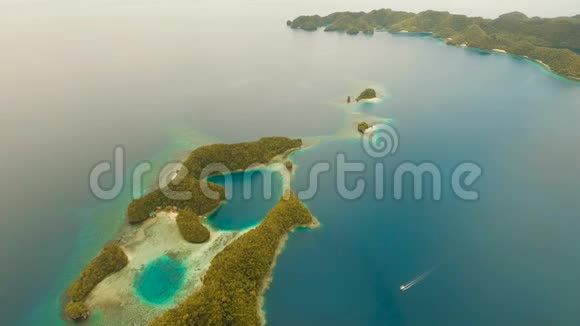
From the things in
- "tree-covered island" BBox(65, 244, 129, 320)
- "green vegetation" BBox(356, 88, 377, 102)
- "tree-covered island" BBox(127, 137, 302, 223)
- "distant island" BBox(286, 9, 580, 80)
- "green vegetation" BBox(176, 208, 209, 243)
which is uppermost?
"distant island" BBox(286, 9, 580, 80)

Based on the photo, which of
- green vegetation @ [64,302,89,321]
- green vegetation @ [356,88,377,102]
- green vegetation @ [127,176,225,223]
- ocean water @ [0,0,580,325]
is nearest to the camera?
green vegetation @ [64,302,89,321]

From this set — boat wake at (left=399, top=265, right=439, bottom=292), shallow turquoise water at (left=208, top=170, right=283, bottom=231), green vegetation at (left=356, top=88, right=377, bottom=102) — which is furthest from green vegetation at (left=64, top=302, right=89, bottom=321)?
green vegetation at (left=356, top=88, right=377, bottom=102)

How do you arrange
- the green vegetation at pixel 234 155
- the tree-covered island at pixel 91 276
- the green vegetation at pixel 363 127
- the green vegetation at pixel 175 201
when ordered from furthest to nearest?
the green vegetation at pixel 363 127
the green vegetation at pixel 234 155
the green vegetation at pixel 175 201
the tree-covered island at pixel 91 276

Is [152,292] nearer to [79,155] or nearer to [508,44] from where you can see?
[79,155]

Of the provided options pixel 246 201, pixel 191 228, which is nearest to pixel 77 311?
pixel 191 228

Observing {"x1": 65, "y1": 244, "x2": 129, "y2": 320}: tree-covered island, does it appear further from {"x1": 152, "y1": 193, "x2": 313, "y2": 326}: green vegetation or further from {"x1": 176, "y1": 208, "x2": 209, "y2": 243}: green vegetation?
{"x1": 152, "y1": 193, "x2": 313, "y2": 326}: green vegetation

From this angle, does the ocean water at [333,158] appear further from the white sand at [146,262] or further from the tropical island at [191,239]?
the white sand at [146,262]

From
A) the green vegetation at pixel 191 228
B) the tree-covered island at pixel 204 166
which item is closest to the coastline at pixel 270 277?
the green vegetation at pixel 191 228
